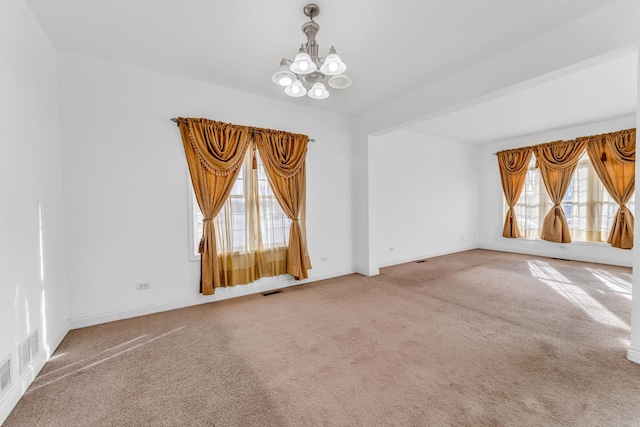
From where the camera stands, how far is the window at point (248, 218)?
3504mm

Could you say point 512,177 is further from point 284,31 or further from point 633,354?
point 284,31

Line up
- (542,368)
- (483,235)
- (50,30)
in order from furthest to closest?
(483,235), (50,30), (542,368)

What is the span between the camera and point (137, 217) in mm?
3066

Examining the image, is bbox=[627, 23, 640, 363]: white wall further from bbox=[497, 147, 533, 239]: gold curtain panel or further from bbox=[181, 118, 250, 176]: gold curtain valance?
bbox=[497, 147, 533, 239]: gold curtain panel

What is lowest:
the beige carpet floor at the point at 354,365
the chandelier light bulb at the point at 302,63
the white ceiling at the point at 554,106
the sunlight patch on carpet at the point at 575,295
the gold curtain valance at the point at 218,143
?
the beige carpet floor at the point at 354,365

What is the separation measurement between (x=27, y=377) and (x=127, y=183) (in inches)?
74.8

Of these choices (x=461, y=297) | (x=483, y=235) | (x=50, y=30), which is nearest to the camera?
(x=50, y=30)

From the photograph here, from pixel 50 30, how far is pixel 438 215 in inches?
274

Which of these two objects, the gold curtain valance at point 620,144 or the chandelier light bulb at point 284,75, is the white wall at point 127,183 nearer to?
the chandelier light bulb at point 284,75

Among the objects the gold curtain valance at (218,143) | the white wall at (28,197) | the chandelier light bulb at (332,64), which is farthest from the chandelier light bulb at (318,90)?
the white wall at (28,197)

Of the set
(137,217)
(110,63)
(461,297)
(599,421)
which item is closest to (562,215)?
(461,297)

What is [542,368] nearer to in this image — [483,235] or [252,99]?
[252,99]

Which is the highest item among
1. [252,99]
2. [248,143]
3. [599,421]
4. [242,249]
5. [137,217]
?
[252,99]

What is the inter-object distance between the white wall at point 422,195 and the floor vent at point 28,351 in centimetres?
437
